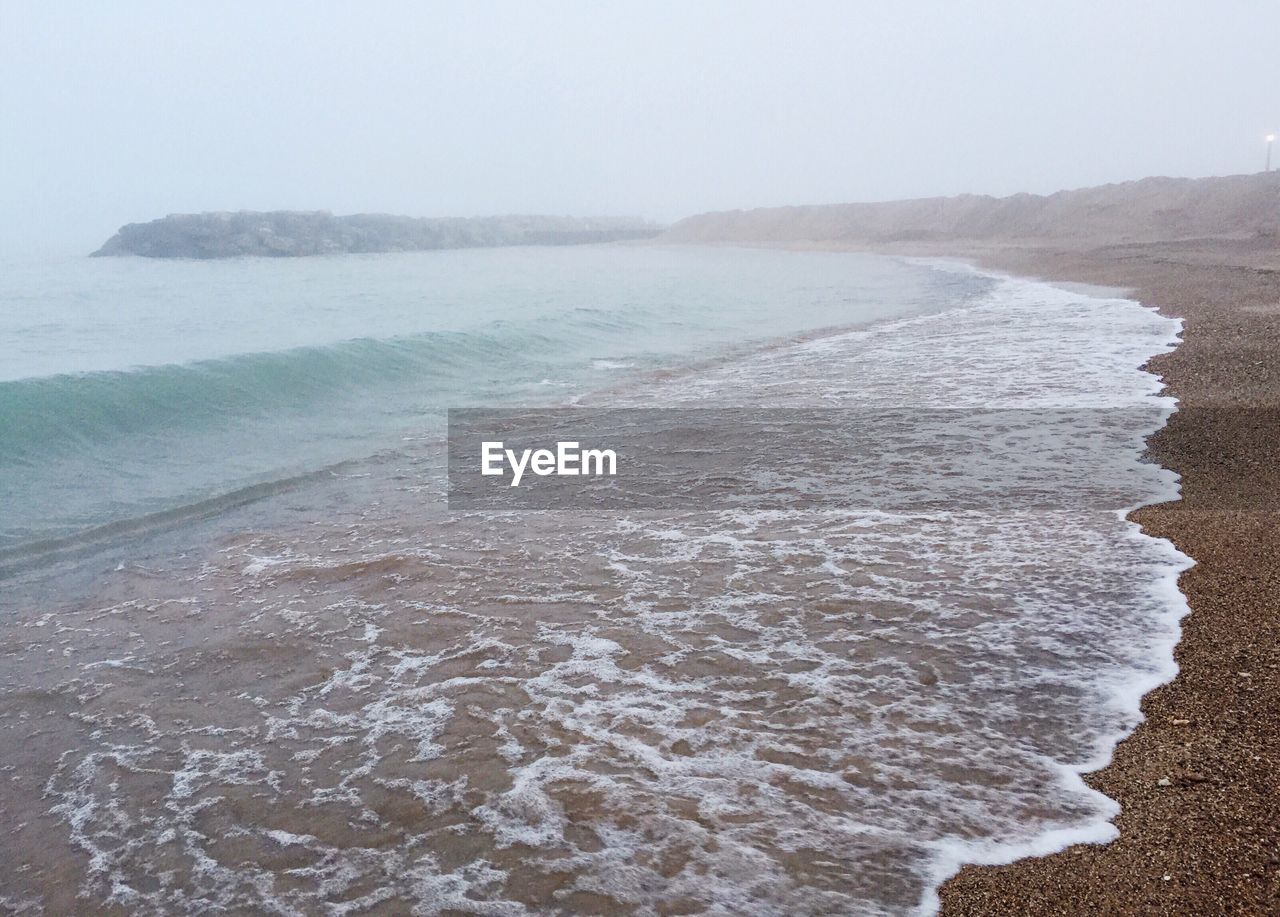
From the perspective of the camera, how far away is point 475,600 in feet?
17.0

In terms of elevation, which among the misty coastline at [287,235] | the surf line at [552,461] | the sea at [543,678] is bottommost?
the sea at [543,678]

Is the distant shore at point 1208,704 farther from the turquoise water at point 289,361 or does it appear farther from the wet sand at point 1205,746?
the turquoise water at point 289,361

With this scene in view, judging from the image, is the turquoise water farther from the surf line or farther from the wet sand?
the wet sand

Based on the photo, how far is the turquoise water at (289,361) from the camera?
29.1ft

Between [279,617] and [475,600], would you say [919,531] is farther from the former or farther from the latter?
[279,617]

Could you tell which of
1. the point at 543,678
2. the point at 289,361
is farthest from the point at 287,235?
the point at 543,678

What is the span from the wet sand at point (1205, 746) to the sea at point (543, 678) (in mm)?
120

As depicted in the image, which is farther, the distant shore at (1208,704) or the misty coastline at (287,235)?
the misty coastline at (287,235)

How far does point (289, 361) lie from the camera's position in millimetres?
14539

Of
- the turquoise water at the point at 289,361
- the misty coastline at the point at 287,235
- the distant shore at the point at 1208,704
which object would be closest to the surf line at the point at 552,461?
the turquoise water at the point at 289,361

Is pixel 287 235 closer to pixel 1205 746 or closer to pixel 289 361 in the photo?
pixel 289 361

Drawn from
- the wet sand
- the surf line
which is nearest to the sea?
the wet sand

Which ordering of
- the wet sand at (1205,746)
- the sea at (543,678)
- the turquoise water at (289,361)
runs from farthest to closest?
the turquoise water at (289,361)
the sea at (543,678)
the wet sand at (1205,746)

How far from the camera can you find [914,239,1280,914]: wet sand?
259 centimetres
